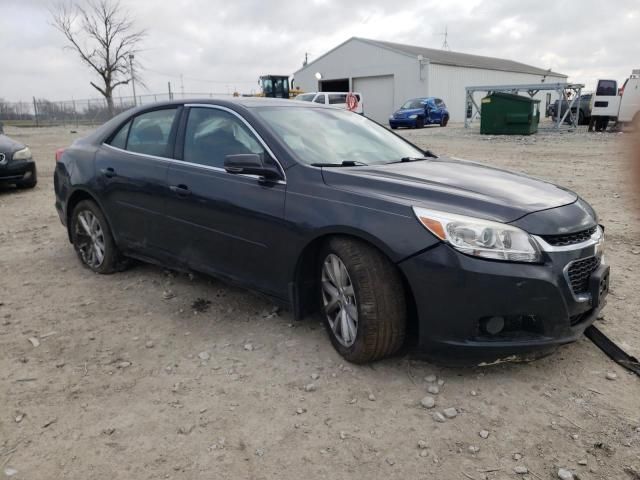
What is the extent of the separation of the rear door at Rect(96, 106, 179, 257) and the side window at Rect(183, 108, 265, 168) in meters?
0.20

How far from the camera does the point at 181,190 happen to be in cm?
377

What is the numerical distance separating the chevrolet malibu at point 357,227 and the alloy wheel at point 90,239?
0.29 metres

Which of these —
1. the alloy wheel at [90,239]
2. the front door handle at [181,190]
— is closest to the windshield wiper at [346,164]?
the front door handle at [181,190]

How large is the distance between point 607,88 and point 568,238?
22248mm

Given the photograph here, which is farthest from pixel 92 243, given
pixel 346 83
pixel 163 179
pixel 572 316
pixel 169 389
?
pixel 346 83

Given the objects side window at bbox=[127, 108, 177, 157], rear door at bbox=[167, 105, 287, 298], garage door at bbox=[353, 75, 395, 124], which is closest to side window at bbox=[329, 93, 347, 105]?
garage door at bbox=[353, 75, 395, 124]

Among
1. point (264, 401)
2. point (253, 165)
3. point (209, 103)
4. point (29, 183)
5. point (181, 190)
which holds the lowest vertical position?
point (264, 401)

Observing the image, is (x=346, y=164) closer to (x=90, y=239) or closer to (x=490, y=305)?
(x=490, y=305)

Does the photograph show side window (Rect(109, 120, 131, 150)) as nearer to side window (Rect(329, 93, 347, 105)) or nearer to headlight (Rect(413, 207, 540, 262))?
headlight (Rect(413, 207, 540, 262))

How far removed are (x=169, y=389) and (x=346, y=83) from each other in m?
39.7

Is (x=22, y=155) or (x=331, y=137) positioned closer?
(x=331, y=137)

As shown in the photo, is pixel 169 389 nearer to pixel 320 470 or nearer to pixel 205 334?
pixel 205 334

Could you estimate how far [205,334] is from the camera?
11.7 ft

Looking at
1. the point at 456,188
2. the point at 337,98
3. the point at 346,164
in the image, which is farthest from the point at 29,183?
the point at 337,98
